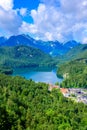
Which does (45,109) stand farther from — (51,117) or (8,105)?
(8,105)

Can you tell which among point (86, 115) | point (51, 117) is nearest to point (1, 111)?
point (51, 117)

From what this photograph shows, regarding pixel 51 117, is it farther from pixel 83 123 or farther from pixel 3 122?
pixel 3 122

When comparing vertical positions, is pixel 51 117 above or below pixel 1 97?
below

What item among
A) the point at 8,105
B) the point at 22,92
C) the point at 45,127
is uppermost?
the point at 22,92

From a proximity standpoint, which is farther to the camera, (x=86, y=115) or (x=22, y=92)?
(x=22, y=92)

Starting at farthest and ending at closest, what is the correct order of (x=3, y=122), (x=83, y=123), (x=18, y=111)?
1. (x=83, y=123)
2. (x=18, y=111)
3. (x=3, y=122)

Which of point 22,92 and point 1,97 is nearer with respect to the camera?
point 1,97

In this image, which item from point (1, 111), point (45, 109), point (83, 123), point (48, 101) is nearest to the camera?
point (1, 111)

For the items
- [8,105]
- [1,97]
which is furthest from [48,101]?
[8,105]

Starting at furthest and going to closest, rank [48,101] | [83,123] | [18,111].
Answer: [48,101] < [83,123] < [18,111]
